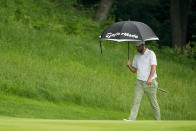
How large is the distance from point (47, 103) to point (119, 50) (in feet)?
27.8

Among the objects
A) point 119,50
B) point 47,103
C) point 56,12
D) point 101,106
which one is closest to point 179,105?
point 101,106

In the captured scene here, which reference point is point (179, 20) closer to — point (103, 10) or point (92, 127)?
point (103, 10)

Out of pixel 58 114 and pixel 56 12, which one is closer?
pixel 58 114

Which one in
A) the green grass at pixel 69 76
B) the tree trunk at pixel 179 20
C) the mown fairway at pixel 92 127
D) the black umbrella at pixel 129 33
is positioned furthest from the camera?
the tree trunk at pixel 179 20

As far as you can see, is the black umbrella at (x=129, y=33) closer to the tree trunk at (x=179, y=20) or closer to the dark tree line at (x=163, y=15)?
the dark tree line at (x=163, y=15)

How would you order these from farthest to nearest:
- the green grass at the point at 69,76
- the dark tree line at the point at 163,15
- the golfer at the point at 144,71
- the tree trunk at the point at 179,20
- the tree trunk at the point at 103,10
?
the dark tree line at the point at 163,15, the tree trunk at the point at 179,20, the tree trunk at the point at 103,10, the green grass at the point at 69,76, the golfer at the point at 144,71

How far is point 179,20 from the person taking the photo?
28281 millimetres

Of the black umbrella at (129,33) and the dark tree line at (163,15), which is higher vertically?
the black umbrella at (129,33)

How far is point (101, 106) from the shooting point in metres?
15.9

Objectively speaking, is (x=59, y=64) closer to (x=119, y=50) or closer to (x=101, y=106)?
(x=101, y=106)

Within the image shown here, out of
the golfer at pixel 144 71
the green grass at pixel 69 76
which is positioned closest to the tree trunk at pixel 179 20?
the green grass at pixel 69 76

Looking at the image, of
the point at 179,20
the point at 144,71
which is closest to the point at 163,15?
the point at 179,20

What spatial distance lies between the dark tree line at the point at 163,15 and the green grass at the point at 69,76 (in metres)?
4.21

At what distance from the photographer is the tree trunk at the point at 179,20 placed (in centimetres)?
2791
